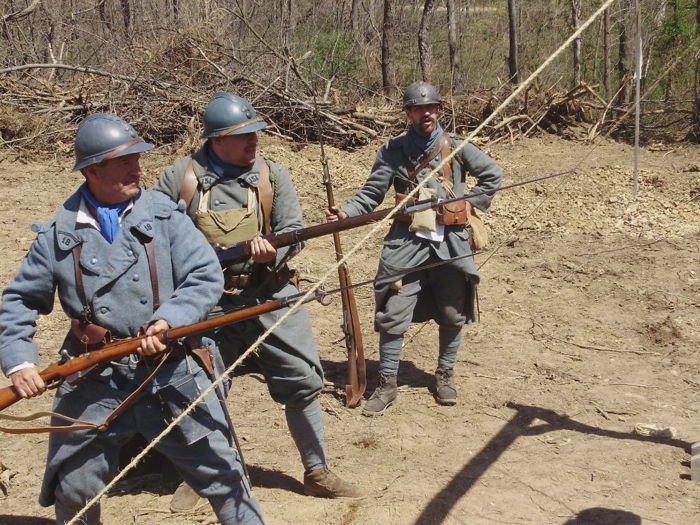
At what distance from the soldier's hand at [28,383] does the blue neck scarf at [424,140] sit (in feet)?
10.8

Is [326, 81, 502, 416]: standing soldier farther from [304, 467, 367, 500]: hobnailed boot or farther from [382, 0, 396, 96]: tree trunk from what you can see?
[382, 0, 396, 96]: tree trunk

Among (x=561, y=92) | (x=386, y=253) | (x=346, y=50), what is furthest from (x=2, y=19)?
(x=386, y=253)

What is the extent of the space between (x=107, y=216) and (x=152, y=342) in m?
0.57

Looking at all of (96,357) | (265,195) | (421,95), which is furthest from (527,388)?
(96,357)

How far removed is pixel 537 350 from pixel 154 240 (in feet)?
14.8

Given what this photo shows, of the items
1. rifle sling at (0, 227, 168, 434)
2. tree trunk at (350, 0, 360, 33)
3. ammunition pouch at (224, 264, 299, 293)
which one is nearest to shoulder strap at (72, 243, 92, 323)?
rifle sling at (0, 227, 168, 434)

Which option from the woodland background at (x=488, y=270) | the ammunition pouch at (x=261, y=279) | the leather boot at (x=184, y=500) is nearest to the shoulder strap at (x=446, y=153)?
the woodland background at (x=488, y=270)

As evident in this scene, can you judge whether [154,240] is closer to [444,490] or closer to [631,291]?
[444,490]

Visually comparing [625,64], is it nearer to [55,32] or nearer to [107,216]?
[55,32]

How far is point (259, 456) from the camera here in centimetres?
528

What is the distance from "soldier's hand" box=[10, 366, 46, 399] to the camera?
10.1 ft

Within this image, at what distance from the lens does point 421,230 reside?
563 cm

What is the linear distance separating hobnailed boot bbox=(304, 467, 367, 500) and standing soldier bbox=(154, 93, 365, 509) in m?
0.47

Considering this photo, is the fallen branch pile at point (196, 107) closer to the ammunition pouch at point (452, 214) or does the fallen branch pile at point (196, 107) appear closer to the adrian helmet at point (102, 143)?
the ammunition pouch at point (452, 214)
